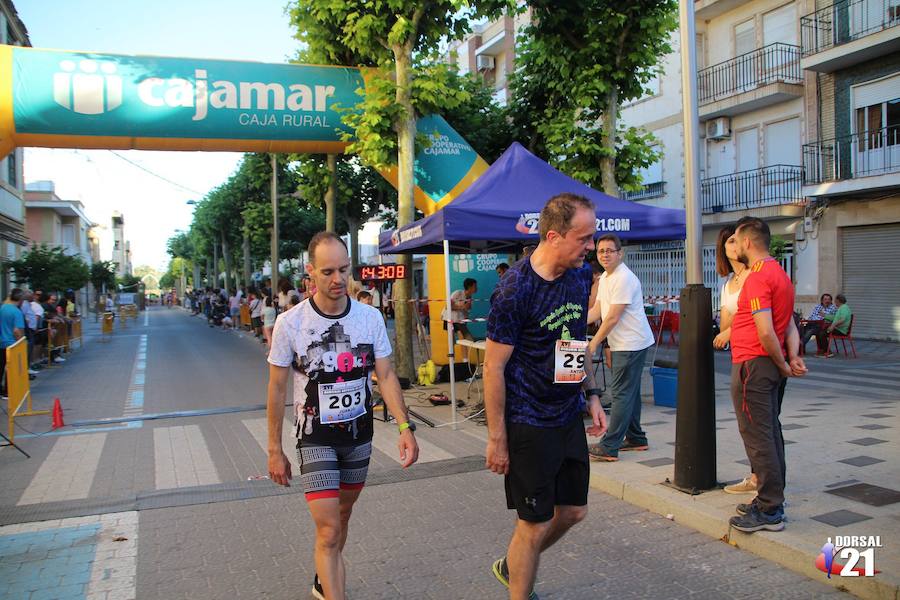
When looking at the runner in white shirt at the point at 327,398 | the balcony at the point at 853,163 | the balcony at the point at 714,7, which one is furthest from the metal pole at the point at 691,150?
the balcony at the point at 714,7

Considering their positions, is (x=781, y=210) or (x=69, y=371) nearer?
(x=69, y=371)

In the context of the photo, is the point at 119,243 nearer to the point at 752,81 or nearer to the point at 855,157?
the point at 752,81

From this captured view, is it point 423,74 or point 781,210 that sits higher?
point 423,74

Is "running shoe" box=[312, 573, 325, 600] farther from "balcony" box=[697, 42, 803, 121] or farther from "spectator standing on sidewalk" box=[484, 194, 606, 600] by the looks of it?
"balcony" box=[697, 42, 803, 121]

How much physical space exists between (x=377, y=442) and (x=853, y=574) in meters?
4.88

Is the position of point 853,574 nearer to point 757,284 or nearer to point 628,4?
point 757,284

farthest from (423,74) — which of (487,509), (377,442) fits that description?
(487,509)

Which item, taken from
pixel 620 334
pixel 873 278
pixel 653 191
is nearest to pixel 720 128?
pixel 653 191

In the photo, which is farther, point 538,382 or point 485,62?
point 485,62

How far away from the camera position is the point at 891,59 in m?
18.4

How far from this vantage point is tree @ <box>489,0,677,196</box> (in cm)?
1122

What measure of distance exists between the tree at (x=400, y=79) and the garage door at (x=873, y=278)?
13.6 m

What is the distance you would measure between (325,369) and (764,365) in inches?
105

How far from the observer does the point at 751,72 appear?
72.6ft
